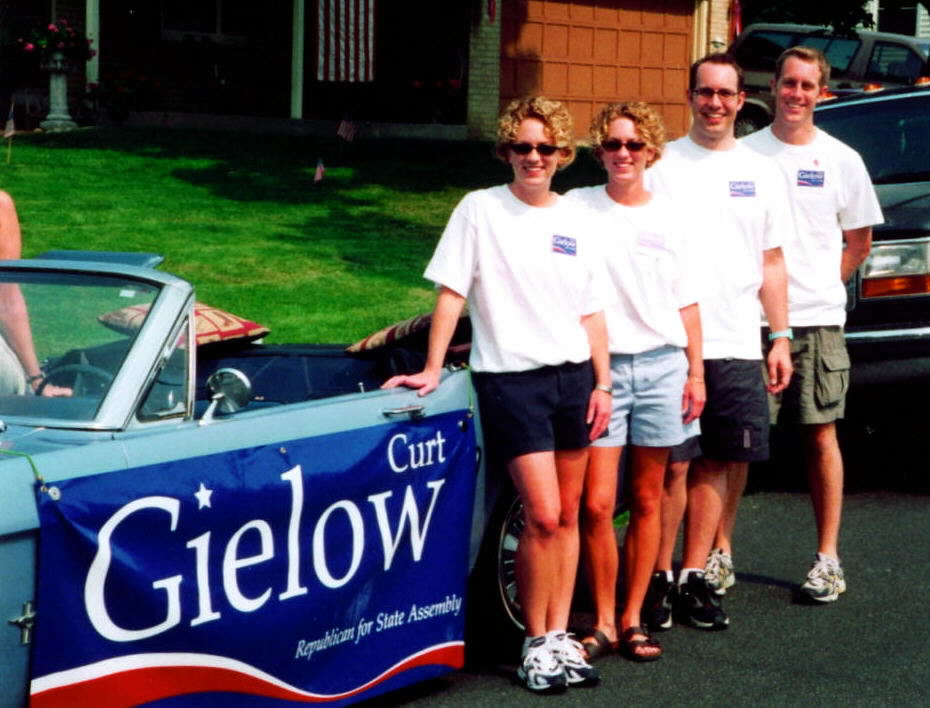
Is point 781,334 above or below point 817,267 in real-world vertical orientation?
below

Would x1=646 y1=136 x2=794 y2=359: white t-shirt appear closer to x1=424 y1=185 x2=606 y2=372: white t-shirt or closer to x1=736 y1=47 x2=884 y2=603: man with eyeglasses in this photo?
x1=736 y1=47 x2=884 y2=603: man with eyeglasses

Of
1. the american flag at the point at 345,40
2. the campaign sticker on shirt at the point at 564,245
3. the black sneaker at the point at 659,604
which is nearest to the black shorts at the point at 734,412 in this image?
the black sneaker at the point at 659,604

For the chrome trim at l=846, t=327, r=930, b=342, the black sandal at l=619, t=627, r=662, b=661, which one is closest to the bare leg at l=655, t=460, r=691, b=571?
the black sandal at l=619, t=627, r=662, b=661

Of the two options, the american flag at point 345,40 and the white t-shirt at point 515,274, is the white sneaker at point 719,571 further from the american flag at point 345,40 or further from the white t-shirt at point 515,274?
the american flag at point 345,40

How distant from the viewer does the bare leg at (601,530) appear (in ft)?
18.2

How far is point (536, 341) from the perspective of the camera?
5.18 meters

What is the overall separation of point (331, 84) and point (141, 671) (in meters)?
19.3

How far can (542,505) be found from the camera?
5.22 metres

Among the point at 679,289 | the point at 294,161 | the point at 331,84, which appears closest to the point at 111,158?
the point at 294,161

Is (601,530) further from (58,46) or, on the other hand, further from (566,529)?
(58,46)

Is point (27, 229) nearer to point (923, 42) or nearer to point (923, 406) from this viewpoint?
point (923, 406)

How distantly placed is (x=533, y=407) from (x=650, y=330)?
0.61 metres

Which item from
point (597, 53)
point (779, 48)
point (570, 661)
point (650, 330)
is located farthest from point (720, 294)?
point (597, 53)

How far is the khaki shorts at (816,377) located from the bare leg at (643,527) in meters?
1.00
